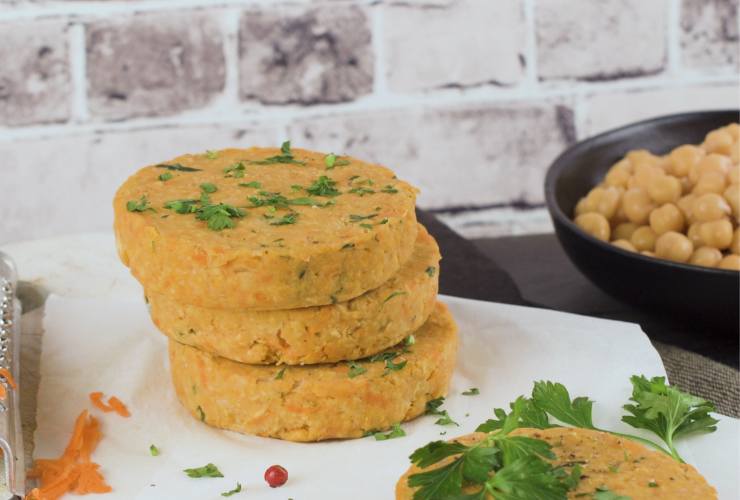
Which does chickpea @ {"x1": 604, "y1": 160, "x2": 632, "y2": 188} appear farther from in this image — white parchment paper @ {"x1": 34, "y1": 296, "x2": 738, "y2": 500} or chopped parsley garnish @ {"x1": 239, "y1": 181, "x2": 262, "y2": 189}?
chopped parsley garnish @ {"x1": 239, "y1": 181, "x2": 262, "y2": 189}

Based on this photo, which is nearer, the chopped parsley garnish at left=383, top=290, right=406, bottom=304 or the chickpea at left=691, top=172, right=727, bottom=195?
the chopped parsley garnish at left=383, top=290, right=406, bottom=304

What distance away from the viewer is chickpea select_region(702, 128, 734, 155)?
276 cm

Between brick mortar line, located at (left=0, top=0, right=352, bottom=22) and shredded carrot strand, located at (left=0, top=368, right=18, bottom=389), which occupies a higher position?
brick mortar line, located at (left=0, top=0, right=352, bottom=22)

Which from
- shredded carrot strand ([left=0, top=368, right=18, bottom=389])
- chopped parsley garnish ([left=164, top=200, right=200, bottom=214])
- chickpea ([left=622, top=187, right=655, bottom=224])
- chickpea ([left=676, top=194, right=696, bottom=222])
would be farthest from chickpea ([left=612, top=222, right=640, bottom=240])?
shredded carrot strand ([left=0, top=368, right=18, bottom=389])

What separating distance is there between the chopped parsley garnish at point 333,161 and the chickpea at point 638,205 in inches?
31.5

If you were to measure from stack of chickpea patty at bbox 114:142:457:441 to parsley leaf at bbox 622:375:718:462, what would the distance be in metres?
→ 0.37

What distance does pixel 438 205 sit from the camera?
4.04 metres

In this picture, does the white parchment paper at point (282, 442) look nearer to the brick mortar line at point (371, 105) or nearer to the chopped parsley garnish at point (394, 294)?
the chopped parsley garnish at point (394, 294)

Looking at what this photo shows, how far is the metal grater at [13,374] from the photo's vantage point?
5.88 feet

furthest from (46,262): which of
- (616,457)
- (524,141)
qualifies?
(524,141)

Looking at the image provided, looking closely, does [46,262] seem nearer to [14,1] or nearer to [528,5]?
[14,1]

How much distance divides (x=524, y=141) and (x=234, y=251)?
7.51 ft

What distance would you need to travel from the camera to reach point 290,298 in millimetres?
1863

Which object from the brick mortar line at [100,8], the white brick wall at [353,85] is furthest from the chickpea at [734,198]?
the brick mortar line at [100,8]
